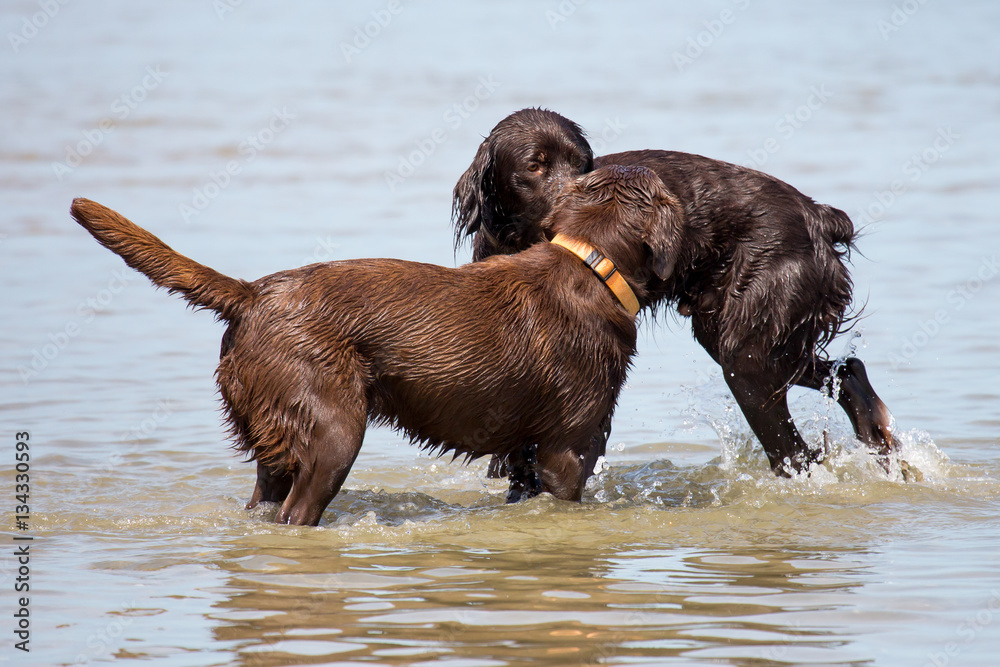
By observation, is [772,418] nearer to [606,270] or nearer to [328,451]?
[606,270]

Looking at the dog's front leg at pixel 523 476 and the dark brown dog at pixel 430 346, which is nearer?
the dark brown dog at pixel 430 346

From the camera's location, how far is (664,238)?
16.9ft

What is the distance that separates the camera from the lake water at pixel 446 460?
→ 3895 millimetres

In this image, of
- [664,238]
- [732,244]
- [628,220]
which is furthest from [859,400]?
[628,220]

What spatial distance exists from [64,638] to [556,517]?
7.24 feet

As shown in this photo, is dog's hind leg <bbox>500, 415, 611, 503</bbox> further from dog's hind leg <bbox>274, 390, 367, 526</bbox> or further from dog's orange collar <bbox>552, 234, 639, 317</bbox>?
dog's hind leg <bbox>274, 390, 367, 526</bbox>

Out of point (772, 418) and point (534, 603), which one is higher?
point (772, 418)

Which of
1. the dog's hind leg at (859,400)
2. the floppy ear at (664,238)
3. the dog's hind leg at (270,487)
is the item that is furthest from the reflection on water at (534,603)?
the dog's hind leg at (859,400)

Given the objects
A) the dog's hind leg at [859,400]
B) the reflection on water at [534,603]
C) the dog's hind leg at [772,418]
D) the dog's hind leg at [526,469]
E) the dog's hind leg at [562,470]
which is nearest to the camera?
the reflection on water at [534,603]

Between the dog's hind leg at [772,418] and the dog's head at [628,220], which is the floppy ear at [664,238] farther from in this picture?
the dog's hind leg at [772,418]

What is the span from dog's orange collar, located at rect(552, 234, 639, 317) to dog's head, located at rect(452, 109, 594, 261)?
21.4 inches

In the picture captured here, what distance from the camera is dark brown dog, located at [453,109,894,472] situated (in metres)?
5.71

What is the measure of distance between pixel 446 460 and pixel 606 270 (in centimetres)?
213

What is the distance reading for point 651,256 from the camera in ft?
17.3
